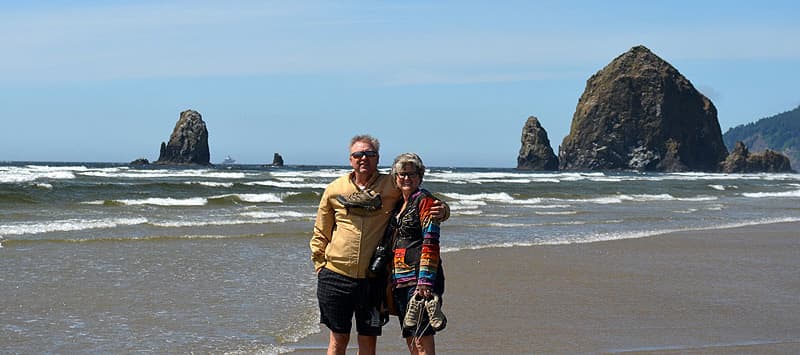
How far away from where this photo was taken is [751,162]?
4966 inches

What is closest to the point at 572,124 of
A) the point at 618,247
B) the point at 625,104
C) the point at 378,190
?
the point at 625,104

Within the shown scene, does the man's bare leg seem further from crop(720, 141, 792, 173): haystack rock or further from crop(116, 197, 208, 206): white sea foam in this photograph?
crop(720, 141, 792, 173): haystack rock

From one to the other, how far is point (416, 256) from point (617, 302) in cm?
451

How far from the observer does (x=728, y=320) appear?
7.92 metres

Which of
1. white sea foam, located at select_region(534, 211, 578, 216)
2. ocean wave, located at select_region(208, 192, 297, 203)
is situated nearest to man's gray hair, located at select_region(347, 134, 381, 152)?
white sea foam, located at select_region(534, 211, 578, 216)

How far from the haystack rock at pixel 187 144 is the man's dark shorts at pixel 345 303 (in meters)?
105

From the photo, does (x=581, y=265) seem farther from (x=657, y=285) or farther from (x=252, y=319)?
(x=252, y=319)

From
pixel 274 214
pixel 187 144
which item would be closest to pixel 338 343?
pixel 274 214

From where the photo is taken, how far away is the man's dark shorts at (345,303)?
5023 millimetres

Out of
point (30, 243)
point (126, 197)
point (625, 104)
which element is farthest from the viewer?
point (625, 104)

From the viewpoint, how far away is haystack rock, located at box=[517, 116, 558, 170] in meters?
130

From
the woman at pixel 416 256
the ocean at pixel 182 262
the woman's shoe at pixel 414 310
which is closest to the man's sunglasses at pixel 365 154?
the woman at pixel 416 256

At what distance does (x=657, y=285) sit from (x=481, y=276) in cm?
197

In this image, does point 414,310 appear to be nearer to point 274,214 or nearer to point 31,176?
point 274,214
